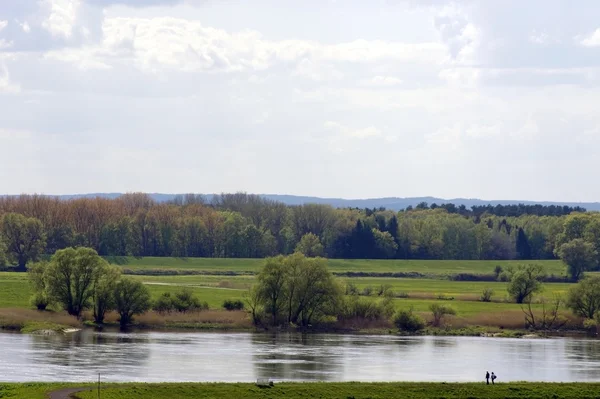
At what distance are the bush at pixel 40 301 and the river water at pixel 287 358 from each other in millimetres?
11631

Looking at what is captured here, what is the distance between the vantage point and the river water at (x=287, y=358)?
74938 millimetres

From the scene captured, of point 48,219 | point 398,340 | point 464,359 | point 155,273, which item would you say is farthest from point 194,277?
point 464,359

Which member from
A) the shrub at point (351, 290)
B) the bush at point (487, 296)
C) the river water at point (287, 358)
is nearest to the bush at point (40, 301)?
the river water at point (287, 358)

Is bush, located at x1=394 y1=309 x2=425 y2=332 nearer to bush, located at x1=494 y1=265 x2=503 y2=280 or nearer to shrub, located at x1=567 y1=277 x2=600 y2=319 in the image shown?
shrub, located at x1=567 y1=277 x2=600 y2=319

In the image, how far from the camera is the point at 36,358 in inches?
3177

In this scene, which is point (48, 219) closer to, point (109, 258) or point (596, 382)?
point (109, 258)

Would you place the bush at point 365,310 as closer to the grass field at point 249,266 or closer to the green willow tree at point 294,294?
the green willow tree at point 294,294

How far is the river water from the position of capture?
246 ft

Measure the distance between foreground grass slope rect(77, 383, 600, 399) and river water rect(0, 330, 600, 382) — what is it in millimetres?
6416

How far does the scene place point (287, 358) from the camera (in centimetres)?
8525

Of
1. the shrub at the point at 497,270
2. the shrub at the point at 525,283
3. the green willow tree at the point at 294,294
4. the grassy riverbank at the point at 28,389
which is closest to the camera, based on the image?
the grassy riverbank at the point at 28,389

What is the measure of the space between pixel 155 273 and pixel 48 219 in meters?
32.7

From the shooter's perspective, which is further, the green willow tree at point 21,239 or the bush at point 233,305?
the green willow tree at point 21,239

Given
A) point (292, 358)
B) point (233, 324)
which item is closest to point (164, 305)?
point (233, 324)
